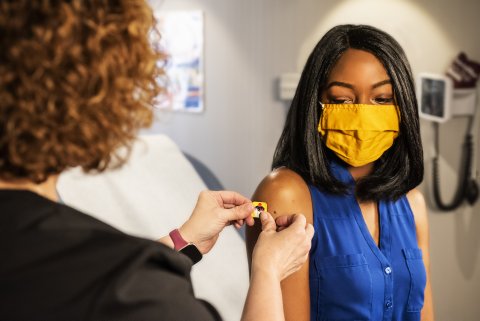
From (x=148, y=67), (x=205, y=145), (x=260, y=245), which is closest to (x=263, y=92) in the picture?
(x=205, y=145)

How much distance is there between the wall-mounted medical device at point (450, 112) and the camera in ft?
9.20

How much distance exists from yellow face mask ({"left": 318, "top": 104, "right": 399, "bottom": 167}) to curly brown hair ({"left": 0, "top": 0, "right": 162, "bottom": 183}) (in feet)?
2.63

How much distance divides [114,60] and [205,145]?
3.23 m

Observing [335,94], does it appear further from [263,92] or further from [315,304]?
[263,92]

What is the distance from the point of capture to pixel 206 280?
284 centimetres

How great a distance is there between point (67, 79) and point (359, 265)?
96 centimetres

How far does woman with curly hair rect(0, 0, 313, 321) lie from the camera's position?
0.66 m

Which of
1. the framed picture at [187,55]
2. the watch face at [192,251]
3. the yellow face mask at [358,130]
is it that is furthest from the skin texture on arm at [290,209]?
the framed picture at [187,55]

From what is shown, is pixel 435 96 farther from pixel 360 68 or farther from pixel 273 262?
pixel 273 262

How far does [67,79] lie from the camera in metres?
0.69

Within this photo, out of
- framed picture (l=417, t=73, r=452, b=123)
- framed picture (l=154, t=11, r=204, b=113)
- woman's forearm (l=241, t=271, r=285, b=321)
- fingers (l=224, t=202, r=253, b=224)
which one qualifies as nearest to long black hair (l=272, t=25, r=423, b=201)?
fingers (l=224, t=202, r=253, b=224)

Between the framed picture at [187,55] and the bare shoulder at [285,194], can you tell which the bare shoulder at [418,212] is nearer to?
the bare shoulder at [285,194]

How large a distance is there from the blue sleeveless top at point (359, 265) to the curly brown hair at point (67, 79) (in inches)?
31.6

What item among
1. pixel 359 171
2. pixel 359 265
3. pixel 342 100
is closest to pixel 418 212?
pixel 359 171
